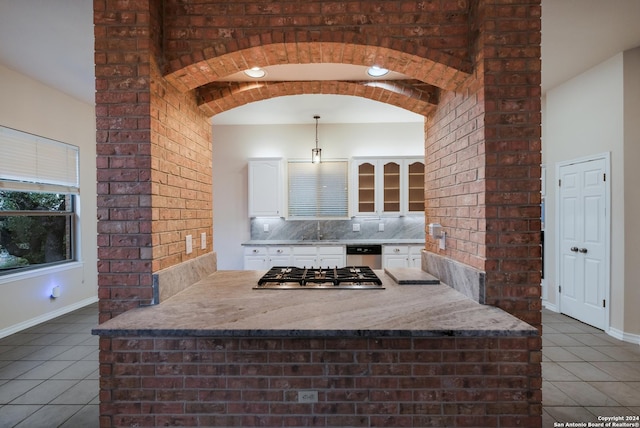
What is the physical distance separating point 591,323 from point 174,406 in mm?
4465

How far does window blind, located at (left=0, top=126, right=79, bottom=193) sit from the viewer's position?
11.5ft

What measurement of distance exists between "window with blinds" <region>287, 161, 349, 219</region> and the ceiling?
1.40 meters

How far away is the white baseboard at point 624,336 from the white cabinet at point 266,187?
4.50 m

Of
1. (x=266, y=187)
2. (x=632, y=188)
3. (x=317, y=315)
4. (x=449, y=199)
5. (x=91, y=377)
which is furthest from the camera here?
(x=266, y=187)

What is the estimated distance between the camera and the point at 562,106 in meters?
4.05

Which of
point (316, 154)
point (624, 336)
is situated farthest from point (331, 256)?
point (624, 336)

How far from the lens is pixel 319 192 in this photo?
17.7 feet

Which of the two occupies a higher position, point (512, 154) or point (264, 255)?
point (512, 154)

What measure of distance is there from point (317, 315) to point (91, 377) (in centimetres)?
239

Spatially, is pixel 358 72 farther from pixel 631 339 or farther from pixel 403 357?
pixel 631 339

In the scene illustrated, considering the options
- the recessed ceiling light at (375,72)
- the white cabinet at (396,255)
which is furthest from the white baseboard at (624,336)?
the recessed ceiling light at (375,72)

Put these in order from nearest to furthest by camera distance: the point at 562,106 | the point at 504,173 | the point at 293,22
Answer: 1. the point at 504,173
2. the point at 293,22
3. the point at 562,106

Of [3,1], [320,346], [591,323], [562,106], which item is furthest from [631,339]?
[3,1]

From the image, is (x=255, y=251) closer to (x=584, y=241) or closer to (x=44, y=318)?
(x=44, y=318)
